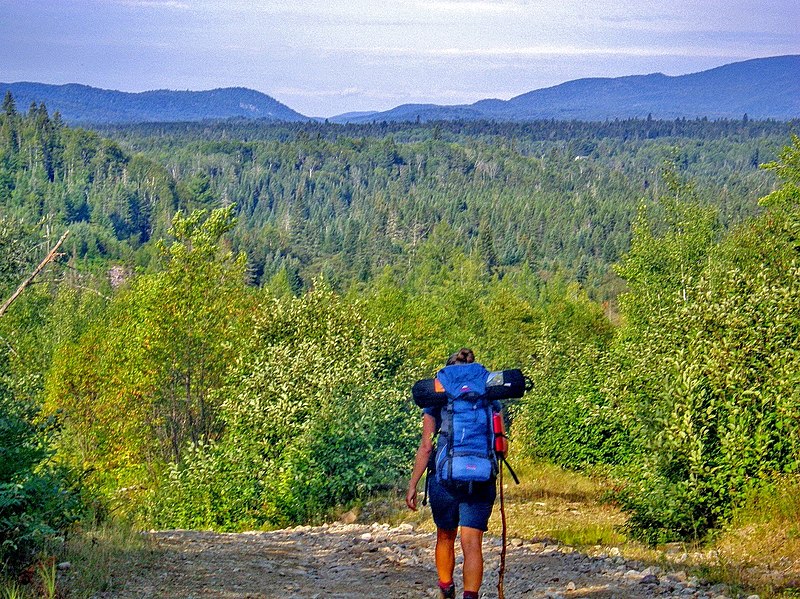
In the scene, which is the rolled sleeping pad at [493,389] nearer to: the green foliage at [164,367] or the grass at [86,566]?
the grass at [86,566]

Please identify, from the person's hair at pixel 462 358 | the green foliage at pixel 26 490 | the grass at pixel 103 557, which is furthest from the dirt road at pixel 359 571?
the person's hair at pixel 462 358

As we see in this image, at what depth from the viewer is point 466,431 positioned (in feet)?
22.3

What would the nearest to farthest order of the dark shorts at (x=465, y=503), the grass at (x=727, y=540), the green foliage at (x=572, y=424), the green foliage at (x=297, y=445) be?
1. the dark shorts at (x=465, y=503)
2. the grass at (x=727, y=540)
3. the green foliage at (x=297, y=445)
4. the green foliage at (x=572, y=424)

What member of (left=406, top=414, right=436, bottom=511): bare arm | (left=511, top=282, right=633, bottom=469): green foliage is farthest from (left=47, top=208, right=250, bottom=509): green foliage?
(left=406, top=414, right=436, bottom=511): bare arm

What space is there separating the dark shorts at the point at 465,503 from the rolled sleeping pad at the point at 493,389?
586mm

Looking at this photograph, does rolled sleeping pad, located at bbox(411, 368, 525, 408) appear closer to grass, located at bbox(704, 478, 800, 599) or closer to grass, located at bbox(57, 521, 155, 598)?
grass, located at bbox(704, 478, 800, 599)

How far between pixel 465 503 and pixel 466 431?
1.80ft

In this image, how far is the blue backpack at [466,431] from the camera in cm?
672

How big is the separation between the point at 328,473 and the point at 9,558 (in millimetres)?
9819

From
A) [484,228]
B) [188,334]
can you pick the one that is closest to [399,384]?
[188,334]

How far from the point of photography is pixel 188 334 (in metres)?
28.2

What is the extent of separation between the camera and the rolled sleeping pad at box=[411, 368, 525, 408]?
6.75 meters

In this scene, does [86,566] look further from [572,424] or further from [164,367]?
[164,367]

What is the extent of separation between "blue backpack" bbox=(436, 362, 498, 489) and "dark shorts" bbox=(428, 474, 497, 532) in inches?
3.9
